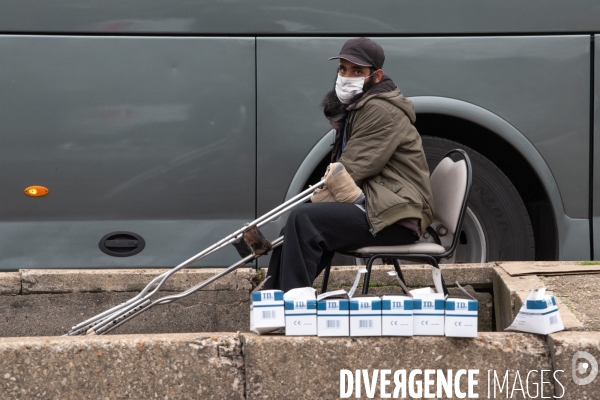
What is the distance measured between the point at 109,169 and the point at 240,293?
1.06 meters

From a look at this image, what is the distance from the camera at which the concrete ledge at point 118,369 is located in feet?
9.57

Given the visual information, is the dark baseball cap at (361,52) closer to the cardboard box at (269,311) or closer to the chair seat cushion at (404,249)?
the chair seat cushion at (404,249)

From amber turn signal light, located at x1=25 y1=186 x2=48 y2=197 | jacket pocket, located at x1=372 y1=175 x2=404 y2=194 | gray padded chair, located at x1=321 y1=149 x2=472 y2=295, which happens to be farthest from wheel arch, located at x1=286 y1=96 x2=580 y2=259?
amber turn signal light, located at x1=25 y1=186 x2=48 y2=197

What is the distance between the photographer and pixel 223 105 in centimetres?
438

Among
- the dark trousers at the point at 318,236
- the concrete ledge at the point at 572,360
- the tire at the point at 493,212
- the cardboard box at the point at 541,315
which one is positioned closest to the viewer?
the concrete ledge at the point at 572,360

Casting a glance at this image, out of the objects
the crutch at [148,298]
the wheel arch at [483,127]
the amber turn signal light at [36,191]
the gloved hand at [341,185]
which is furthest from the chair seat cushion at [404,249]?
the amber turn signal light at [36,191]

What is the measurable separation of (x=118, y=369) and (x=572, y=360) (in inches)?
69.1

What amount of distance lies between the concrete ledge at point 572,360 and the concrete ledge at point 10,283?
289 centimetres

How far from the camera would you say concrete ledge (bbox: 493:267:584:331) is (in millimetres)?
3189

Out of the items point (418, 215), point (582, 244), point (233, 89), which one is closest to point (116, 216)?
point (233, 89)

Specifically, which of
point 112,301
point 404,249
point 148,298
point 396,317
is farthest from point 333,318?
point 112,301

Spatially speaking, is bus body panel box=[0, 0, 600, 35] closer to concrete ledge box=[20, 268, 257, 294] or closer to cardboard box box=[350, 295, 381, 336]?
concrete ledge box=[20, 268, 257, 294]

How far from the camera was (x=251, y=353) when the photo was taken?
2.96 meters

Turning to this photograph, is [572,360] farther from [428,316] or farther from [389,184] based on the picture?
[389,184]
